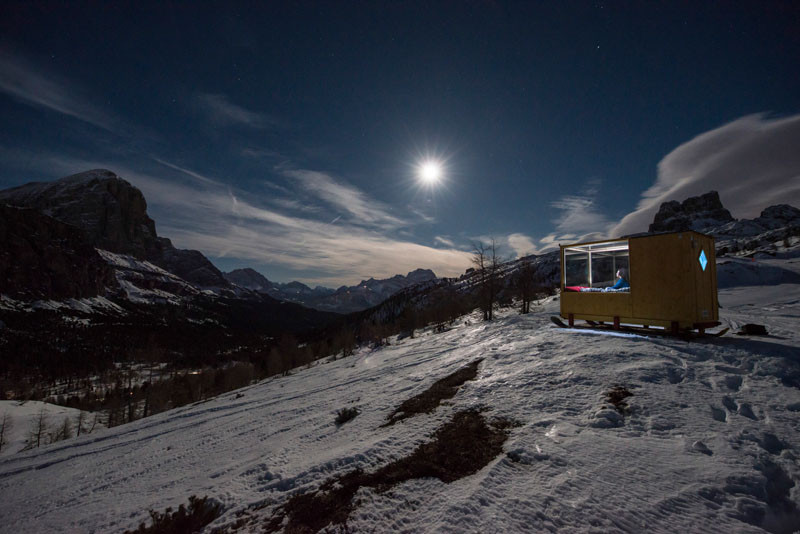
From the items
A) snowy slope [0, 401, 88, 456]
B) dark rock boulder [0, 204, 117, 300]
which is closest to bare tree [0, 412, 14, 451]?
snowy slope [0, 401, 88, 456]

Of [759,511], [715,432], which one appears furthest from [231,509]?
[715,432]

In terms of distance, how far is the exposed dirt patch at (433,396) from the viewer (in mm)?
7164

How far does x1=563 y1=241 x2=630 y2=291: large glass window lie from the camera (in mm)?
14359

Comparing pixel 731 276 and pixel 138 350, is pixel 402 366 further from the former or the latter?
pixel 138 350

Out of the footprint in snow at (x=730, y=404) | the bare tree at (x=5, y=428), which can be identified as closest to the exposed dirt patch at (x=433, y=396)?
the footprint in snow at (x=730, y=404)

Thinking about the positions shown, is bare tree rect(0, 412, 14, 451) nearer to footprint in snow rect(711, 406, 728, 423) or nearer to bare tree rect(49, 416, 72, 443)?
bare tree rect(49, 416, 72, 443)

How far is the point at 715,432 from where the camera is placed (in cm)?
452

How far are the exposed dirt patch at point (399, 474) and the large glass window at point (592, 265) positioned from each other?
38.1 ft

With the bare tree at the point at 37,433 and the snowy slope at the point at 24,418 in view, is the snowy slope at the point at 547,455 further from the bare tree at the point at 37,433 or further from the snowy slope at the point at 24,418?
the snowy slope at the point at 24,418

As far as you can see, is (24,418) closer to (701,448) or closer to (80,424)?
(80,424)

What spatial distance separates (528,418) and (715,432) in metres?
2.68

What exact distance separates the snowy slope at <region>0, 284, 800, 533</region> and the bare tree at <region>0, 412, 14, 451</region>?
2650 inches

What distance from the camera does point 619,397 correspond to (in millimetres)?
5840

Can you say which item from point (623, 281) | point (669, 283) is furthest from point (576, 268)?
point (669, 283)
